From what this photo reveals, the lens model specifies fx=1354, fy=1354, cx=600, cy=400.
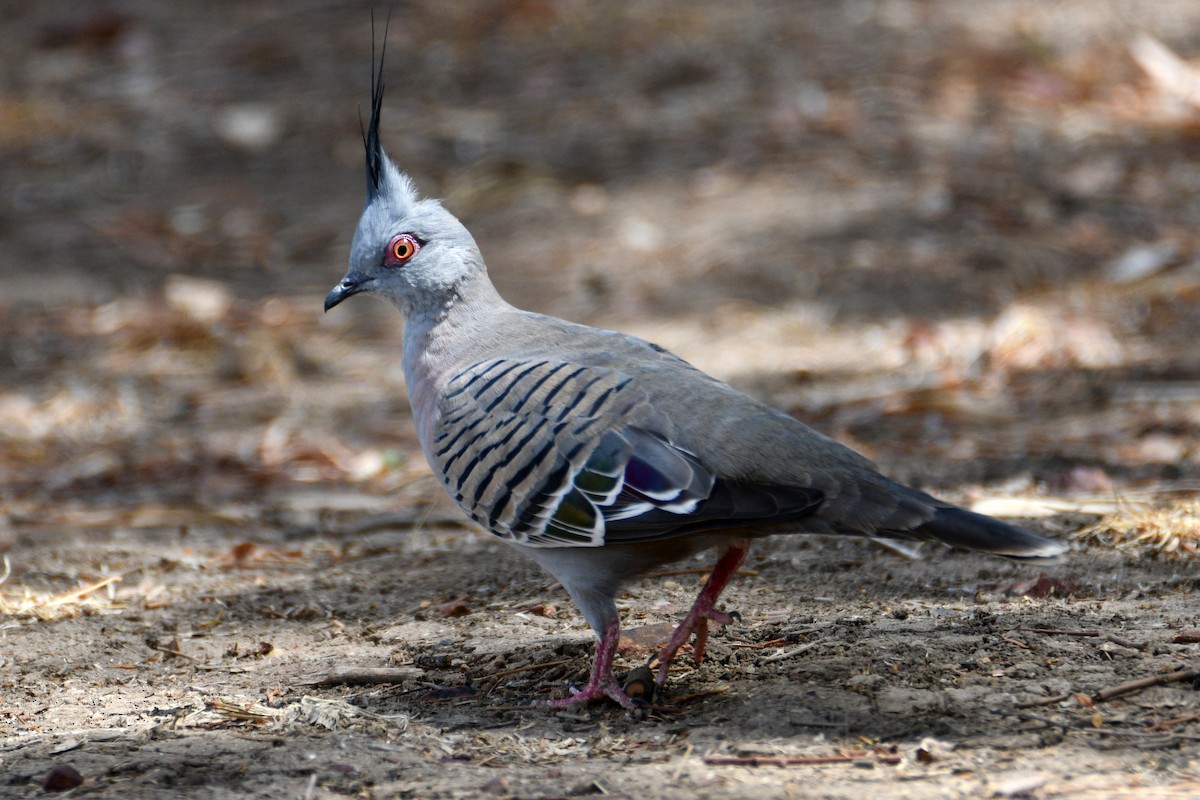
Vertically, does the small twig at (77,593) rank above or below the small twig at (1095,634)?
below

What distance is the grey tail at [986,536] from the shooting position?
2.94 metres

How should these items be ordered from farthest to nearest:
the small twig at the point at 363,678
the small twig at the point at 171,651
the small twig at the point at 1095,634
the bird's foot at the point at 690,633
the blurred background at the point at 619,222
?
the blurred background at the point at 619,222 < the small twig at the point at 171,651 < the small twig at the point at 363,678 < the bird's foot at the point at 690,633 < the small twig at the point at 1095,634

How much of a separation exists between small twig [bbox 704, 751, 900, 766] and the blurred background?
2.10 meters

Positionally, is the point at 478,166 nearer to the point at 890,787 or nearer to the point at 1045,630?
the point at 1045,630

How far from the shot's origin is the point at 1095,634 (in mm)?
3324

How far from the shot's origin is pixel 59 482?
591 centimetres

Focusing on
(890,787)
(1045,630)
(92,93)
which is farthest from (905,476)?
(92,93)

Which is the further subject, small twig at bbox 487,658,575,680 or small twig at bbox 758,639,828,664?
small twig at bbox 487,658,575,680

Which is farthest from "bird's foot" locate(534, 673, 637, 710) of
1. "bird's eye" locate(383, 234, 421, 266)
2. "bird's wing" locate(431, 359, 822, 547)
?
"bird's eye" locate(383, 234, 421, 266)

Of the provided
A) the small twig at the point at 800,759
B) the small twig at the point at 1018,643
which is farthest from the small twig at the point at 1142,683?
the small twig at the point at 800,759

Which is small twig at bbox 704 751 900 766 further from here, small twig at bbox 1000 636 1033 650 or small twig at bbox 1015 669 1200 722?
small twig at bbox 1000 636 1033 650

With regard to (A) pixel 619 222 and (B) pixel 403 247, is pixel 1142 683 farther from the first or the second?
(A) pixel 619 222

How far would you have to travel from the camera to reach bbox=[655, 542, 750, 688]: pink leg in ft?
11.1

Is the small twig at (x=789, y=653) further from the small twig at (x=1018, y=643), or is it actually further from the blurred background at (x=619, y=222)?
the blurred background at (x=619, y=222)
